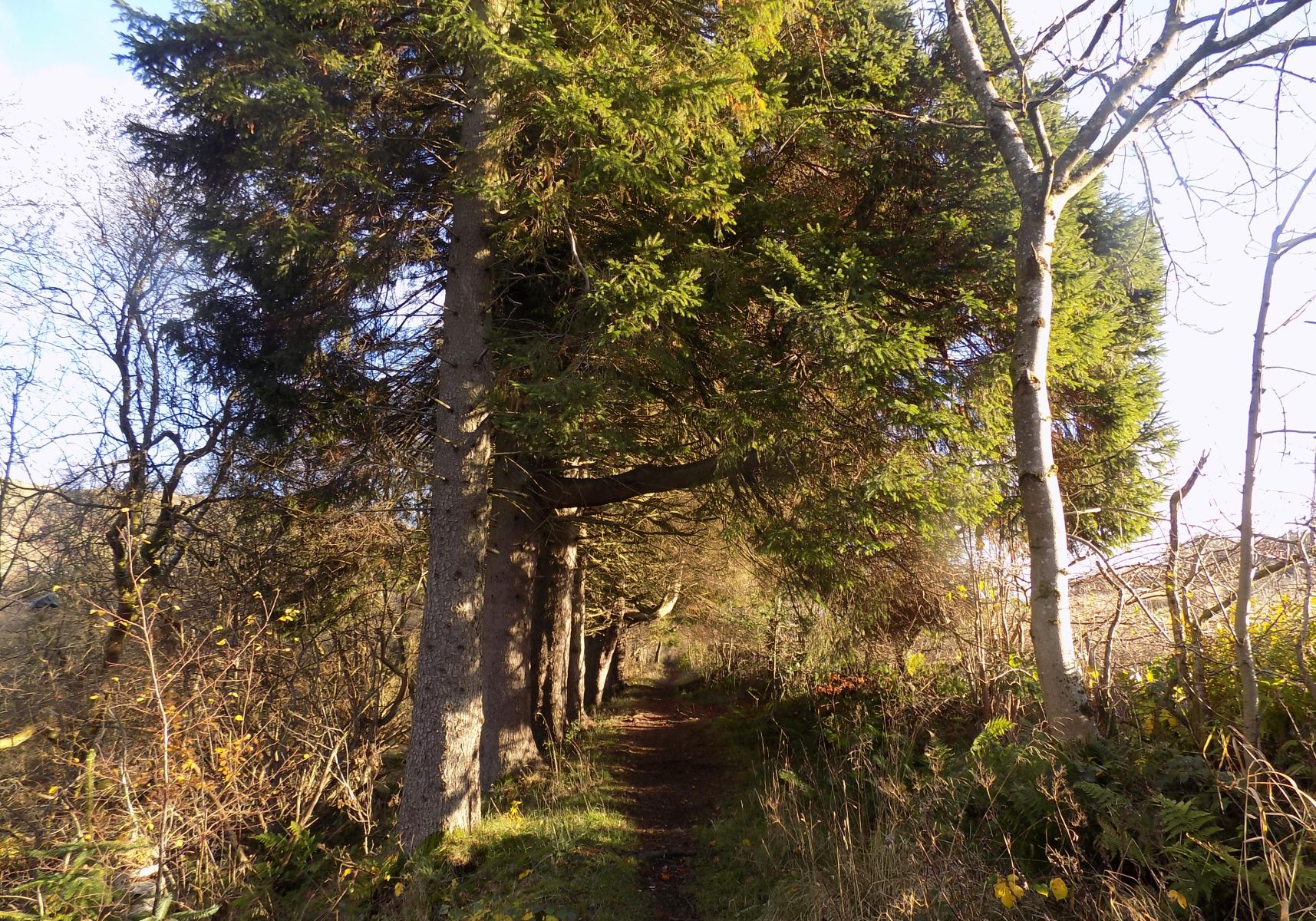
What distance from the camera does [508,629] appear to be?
10.1 metres

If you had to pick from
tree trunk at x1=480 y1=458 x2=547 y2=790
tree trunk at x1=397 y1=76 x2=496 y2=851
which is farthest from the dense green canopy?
tree trunk at x1=480 y1=458 x2=547 y2=790

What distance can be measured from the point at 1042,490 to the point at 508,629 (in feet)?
24.0

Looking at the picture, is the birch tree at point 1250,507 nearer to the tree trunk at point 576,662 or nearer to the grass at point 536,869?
the grass at point 536,869

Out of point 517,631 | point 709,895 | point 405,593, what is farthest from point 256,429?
point 709,895

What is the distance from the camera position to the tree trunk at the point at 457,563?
7344mm

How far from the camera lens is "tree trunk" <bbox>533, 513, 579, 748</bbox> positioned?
11.9 metres

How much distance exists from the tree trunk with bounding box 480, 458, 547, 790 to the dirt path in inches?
66.6

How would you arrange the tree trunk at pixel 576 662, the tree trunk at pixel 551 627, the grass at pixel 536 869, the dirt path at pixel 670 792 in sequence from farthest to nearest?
1. the tree trunk at pixel 576 662
2. the tree trunk at pixel 551 627
3. the dirt path at pixel 670 792
4. the grass at pixel 536 869

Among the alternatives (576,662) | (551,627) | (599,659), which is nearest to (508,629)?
(551,627)

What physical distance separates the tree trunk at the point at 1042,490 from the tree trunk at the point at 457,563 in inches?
201

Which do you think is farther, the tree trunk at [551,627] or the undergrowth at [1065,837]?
the tree trunk at [551,627]

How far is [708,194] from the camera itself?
6988 mm

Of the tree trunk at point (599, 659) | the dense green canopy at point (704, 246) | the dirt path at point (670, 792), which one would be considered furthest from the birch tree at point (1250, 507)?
the tree trunk at point (599, 659)

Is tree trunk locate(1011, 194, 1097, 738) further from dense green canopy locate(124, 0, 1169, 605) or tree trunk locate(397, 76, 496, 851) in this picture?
tree trunk locate(397, 76, 496, 851)
